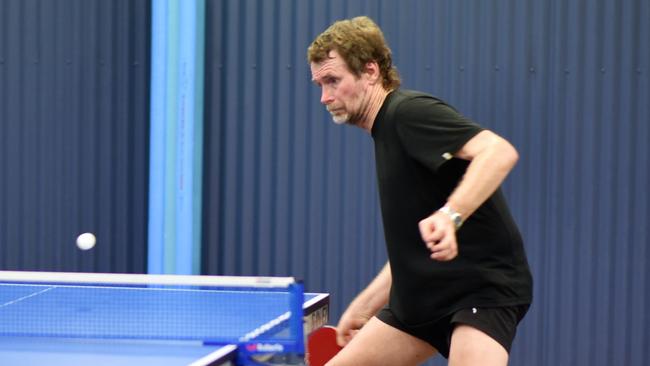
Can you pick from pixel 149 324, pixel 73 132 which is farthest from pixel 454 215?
pixel 73 132

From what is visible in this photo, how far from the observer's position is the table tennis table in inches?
115

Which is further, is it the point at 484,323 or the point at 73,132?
the point at 73,132

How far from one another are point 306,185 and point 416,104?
127 inches

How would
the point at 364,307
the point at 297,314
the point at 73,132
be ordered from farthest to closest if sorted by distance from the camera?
the point at 73,132 < the point at 364,307 < the point at 297,314

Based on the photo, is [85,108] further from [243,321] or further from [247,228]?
[243,321]

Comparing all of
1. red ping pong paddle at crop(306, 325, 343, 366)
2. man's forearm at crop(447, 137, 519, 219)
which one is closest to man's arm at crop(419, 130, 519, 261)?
man's forearm at crop(447, 137, 519, 219)

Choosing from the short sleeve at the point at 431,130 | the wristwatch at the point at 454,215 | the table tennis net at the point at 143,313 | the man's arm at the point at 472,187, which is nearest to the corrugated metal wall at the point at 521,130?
the table tennis net at the point at 143,313

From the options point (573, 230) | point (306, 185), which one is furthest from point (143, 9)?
point (573, 230)

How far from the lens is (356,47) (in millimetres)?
3055

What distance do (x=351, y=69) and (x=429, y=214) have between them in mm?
488

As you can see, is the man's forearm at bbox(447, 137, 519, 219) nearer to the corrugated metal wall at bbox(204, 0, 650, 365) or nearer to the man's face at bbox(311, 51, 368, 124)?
the man's face at bbox(311, 51, 368, 124)

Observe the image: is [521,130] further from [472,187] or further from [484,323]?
[472,187]

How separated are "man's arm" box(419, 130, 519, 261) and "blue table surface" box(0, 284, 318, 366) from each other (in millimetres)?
695

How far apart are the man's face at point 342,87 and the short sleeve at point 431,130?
0.74 feet
